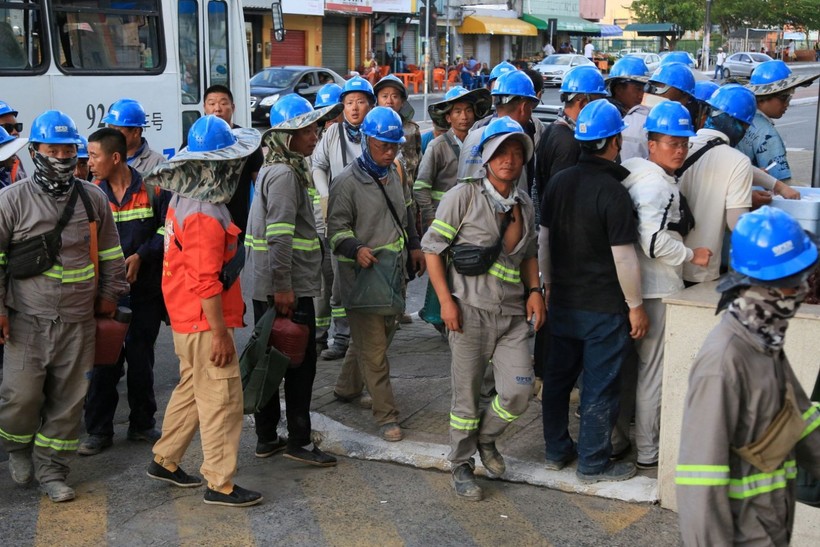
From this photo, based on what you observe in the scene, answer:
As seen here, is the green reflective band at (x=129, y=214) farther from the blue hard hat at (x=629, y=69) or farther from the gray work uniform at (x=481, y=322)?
the blue hard hat at (x=629, y=69)

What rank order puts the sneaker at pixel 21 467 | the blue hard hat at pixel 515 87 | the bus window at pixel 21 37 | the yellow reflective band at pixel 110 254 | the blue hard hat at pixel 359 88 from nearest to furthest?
the sneaker at pixel 21 467, the yellow reflective band at pixel 110 254, the blue hard hat at pixel 515 87, the blue hard hat at pixel 359 88, the bus window at pixel 21 37

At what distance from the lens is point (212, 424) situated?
477cm

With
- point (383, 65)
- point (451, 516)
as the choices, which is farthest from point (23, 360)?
point (383, 65)

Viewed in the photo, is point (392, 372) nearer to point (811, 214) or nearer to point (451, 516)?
point (451, 516)

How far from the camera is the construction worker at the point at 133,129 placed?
600cm

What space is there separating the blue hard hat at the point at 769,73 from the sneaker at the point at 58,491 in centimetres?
537

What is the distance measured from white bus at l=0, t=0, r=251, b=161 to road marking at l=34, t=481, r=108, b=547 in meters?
5.61

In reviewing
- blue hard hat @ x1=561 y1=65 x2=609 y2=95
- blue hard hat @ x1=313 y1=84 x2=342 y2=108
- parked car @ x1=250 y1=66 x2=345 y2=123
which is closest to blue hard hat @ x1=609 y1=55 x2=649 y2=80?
blue hard hat @ x1=561 y1=65 x2=609 y2=95

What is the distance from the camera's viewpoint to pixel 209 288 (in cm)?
456

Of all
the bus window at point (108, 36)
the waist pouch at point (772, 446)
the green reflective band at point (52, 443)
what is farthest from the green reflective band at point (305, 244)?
the bus window at point (108, 36)

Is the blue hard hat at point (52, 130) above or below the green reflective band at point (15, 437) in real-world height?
above

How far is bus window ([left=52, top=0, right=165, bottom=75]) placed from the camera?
9.88m

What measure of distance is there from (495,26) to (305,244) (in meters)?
50.7

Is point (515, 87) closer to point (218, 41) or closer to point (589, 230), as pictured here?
point (589, 230)
